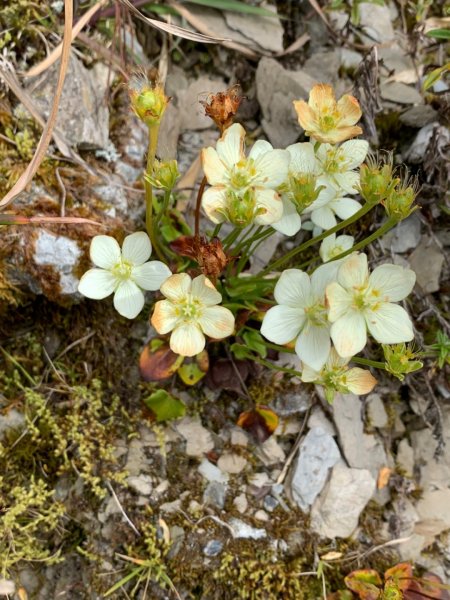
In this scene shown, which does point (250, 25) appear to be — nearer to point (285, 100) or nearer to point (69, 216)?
point (285, 100)

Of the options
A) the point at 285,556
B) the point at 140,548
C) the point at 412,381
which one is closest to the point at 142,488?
the point at 140,548

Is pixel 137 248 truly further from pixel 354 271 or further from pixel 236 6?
pixel 236 6

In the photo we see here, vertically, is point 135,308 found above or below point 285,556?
above

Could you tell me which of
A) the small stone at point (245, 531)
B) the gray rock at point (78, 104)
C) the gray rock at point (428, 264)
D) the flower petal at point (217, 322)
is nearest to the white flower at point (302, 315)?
the flower petal at point (217, 322)

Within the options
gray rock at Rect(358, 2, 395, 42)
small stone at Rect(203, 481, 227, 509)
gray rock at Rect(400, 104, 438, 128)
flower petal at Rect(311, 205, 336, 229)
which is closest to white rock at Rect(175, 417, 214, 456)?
small stone at Rect(203, 481, 227, 509)

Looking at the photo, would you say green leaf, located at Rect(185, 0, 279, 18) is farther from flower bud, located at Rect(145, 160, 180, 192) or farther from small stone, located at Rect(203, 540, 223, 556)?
small stone, located at Rect(203, 540, 223, 556)

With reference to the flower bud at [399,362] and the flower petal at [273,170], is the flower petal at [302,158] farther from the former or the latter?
the flower bud at [399,362]
